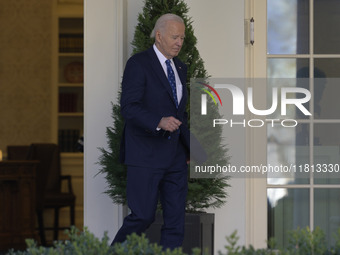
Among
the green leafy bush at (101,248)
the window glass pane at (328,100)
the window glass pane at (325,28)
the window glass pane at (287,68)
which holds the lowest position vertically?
the green leafy bush at (101,248)

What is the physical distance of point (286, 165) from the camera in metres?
5.26

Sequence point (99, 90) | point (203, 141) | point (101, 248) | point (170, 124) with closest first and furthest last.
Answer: point (101, 248) → point (170, 124) → point (203, 141) → point (99, 90)

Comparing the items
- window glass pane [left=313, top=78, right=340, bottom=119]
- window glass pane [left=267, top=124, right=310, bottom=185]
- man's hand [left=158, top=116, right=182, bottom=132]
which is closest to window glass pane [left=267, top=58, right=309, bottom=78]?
window glass pane [left=313, top=78, right=340, bottom=119]

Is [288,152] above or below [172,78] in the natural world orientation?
below

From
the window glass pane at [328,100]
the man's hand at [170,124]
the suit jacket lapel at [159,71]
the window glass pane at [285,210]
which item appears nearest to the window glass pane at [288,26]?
the window glass pane at [328,100]

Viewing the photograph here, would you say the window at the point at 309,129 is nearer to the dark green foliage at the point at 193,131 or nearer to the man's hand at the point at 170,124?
the dark green foliage at the point at 193,131

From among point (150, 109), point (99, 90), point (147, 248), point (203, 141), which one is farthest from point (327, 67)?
point (147, 248)

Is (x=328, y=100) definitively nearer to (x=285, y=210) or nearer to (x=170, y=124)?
(x=285, y=210)

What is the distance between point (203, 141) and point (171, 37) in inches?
39.9

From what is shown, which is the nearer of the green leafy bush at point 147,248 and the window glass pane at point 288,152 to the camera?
the green leafy bush at point 147,248

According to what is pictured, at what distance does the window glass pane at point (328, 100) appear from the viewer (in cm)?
523

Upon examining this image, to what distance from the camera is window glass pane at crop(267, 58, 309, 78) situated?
207 inches

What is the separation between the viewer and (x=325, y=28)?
5238mm

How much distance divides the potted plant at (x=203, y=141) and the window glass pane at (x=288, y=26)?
67 cm
